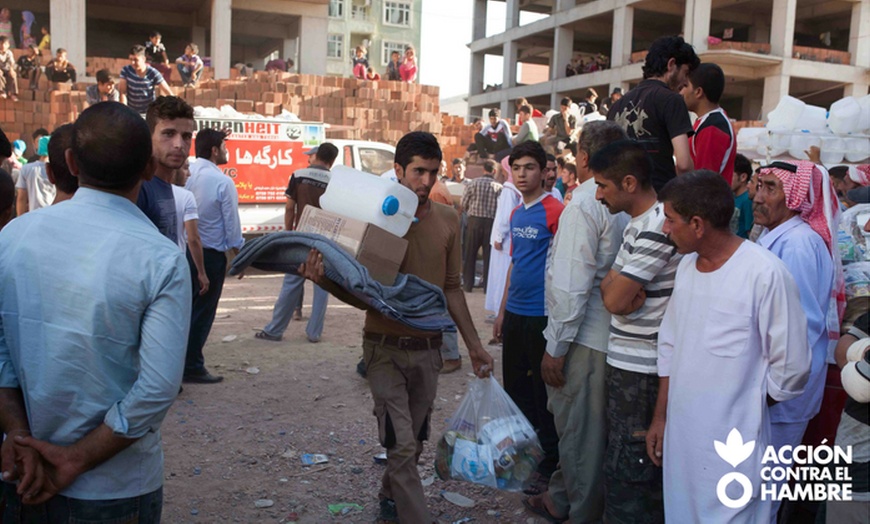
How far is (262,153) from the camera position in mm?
11469

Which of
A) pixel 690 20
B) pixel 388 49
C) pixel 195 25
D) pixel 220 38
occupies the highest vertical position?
pixel 388 49

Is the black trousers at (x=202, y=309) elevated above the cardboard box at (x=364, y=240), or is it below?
below

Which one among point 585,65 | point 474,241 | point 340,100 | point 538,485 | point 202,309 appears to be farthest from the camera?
point 585,65

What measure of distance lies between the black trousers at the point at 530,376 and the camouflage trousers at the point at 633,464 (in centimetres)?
123

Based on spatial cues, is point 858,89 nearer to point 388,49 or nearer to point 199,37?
point 199,37

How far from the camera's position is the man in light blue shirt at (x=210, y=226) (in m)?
6.03

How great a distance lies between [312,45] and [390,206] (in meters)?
24.8

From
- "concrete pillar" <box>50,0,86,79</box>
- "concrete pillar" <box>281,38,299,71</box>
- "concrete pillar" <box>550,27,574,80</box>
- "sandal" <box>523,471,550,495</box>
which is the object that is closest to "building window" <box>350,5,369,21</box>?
"concrete pillar" <box>550,27,574,80</box>

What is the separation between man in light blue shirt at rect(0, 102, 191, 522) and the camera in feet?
6.01

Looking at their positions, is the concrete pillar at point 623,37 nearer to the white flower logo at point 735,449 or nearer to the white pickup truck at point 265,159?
the white pickup truck at point 265,159

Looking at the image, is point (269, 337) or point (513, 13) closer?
point (269, 337)

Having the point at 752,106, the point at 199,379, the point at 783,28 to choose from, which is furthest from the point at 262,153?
the point at 752,106

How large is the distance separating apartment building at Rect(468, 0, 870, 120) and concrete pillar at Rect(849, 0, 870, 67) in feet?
0.14

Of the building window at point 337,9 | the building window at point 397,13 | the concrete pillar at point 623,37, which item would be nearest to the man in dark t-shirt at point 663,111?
the concrete pillar at point 623,37
